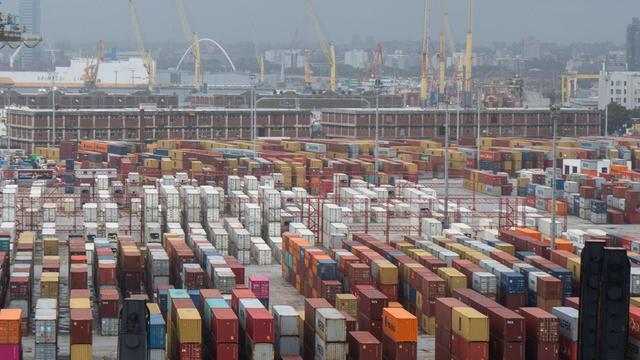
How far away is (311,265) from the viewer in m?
33.7

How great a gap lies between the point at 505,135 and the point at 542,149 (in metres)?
17.1

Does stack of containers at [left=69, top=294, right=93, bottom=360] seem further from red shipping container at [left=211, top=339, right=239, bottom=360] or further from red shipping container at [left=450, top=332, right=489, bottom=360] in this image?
red shipping container at [left=450, top=332, right=489, bottom=360]

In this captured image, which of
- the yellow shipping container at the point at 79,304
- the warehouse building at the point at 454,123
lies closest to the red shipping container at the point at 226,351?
the yellow shipping container at the point at 79,304

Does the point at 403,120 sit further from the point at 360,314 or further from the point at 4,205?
the point at 360,314

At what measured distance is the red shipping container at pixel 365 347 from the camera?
82.2ft

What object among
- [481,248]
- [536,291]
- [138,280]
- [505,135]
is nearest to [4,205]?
[138,280]

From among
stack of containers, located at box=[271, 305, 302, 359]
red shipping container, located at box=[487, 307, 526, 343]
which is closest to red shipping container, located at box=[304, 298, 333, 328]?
stack of containers, located at box=[271, 305, 302, 359]

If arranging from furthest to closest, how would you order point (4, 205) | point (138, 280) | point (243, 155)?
point (243, 155), point (4, 205), point (138, 280)

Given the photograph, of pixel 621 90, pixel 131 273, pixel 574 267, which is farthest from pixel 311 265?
pixel 621 90

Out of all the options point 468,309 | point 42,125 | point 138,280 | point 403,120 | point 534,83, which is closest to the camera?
point 468,309

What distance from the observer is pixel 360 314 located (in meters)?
28.7

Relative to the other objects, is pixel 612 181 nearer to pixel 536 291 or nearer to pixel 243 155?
pixel 243 155

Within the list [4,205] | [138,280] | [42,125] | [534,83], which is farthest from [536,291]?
[534,83]

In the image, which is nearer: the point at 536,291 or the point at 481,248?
the point at 536,291
